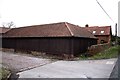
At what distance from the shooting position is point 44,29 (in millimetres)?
30328

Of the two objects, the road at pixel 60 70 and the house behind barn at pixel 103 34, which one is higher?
the house behind barn at pixel 103 34

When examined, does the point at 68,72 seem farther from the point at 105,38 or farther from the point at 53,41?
the point at 105,38

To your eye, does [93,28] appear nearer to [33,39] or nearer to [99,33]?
[99,33]

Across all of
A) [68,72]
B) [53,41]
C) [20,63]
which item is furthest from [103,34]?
[68,72]

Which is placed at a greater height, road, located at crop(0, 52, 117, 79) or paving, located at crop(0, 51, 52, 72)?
paving, located at crop(0, 51, 52, 72)

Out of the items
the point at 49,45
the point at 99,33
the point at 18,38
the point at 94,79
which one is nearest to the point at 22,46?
the point at 18,38

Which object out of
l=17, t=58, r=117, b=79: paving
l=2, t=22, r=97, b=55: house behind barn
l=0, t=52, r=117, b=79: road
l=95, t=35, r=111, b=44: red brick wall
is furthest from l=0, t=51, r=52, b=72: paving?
l=95, t=35, r=111, b=44: red brick wall

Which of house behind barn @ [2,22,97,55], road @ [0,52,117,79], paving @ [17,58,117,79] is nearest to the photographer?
paving @ [17,58,117,79]

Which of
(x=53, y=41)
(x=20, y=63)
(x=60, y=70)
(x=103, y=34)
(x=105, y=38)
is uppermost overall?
(x=103, y=34)

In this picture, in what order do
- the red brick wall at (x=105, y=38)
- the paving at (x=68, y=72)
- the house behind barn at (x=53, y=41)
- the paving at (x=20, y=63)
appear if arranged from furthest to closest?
the red brick wall at (x=105, y=38) → the house behind barn at (x=53, y=41) → the paving at (x=20, y=63) → the paving at (x=68, y=72)

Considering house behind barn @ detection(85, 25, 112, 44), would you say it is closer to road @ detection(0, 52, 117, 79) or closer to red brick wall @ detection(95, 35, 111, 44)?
red brick wall @ detection(95, 35, 111, 44)

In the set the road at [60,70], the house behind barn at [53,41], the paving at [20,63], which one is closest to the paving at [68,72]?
the road at [60,70]

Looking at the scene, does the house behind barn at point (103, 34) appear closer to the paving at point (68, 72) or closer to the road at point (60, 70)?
the road at point (60, 70)

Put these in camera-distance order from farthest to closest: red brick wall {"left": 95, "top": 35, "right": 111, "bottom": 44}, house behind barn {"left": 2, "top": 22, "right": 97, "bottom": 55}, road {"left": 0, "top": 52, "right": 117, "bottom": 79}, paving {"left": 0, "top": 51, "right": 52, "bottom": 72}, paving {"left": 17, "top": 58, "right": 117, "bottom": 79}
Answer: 1. red brick wall {"left": 95, "top": 35, "right": 111, "bottom": 44}
2. house behind barn {"left": 2, "top": 22, "right": 97, "bottom": 55}
3. paving {"left": 0, "top": 51, "right": 52, "bottom": 72}
4. road {"left": 0, "top": 52, "right": 117, "bottom": 79}
5. paving {"left": 17, "top": 58, "right": 117, "bottom": 79}
